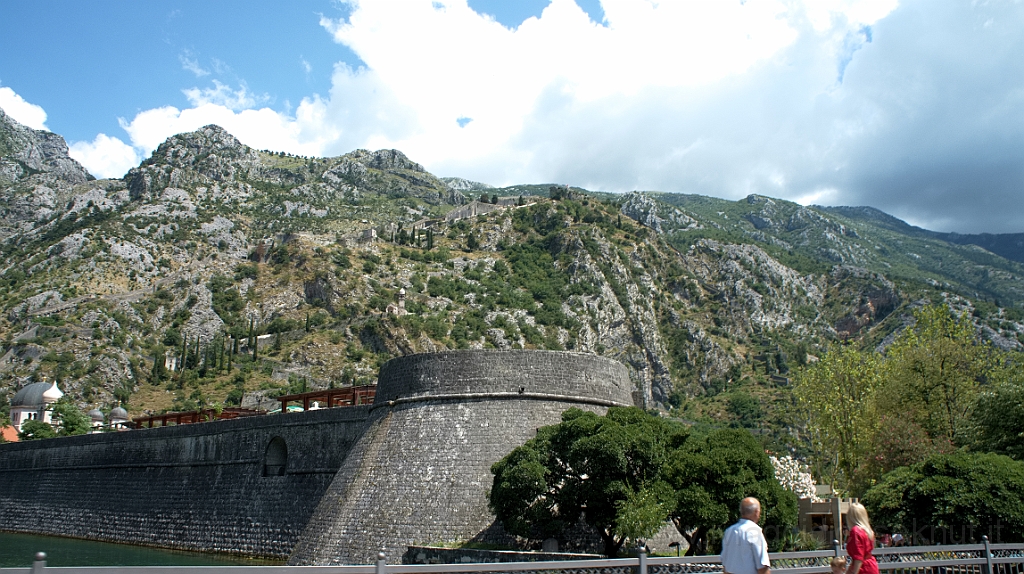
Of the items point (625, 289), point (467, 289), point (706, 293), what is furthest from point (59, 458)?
point (706, 293)

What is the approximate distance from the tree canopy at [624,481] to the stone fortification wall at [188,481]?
11.4m

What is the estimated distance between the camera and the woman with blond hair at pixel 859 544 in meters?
9.41

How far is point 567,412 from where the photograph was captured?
78.1 feet

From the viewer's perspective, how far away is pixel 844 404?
3709 cm

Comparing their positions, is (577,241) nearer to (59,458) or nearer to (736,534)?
(59,458)

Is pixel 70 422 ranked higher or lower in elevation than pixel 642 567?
higher

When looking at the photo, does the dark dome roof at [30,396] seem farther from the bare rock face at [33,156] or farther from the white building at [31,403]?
the bare rock face at [33,156]

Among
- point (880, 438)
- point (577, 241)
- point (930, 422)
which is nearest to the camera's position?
point (880, 438)

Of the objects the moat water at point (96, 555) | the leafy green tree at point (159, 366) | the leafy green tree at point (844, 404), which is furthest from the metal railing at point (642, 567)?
the leafy green tree at point (159, 366)

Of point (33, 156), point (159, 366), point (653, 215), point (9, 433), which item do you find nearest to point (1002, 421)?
point (9, 433)

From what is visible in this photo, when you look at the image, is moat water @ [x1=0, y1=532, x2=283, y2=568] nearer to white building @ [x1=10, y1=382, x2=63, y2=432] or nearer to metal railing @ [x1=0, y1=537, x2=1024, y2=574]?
metal railing @ [x1=0, y1=537, x2=1024, y2=574]

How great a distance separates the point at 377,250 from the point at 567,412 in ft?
343

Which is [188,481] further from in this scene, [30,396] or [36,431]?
Answer: [30,396]

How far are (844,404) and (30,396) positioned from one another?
8229 centimetres
